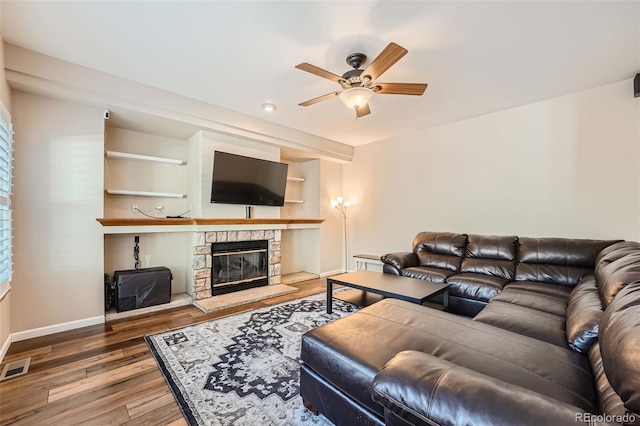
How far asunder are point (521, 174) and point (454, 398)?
3.69 metres

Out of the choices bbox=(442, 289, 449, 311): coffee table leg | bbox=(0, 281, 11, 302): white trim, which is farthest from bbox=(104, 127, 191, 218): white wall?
bbox=(442, 289, 449, 311): coffee table leg

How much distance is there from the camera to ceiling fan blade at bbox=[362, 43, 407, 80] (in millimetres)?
1855

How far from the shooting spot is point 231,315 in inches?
123

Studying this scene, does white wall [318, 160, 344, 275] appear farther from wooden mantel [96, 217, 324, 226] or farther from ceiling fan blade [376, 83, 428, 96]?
ceiling fan blade [376, 83, 428, 96]

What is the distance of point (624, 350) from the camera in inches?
28.8

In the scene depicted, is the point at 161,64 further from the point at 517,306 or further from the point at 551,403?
the point at 517,306

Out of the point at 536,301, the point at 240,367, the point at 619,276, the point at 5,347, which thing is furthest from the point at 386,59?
the point at 5,347

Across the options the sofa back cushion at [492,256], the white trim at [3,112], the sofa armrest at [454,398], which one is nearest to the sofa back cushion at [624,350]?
the sofa armrest at [454,398]

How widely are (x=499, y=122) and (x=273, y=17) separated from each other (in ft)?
10.7

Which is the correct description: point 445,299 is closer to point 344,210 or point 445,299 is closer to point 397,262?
point 397,262

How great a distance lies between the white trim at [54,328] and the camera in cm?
251

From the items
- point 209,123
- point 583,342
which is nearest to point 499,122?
point 583,342

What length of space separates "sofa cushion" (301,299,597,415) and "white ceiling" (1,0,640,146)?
6.85ft

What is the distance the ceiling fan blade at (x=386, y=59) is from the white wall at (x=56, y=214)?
288 cm
